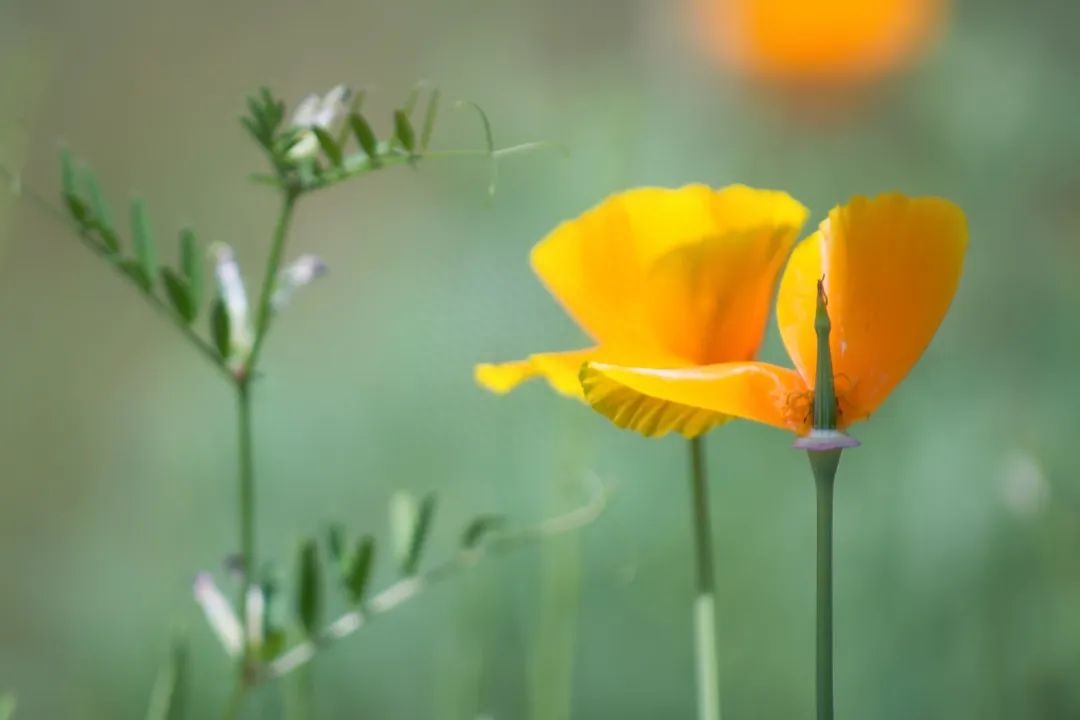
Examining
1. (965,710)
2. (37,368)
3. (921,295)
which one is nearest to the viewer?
(921,295)

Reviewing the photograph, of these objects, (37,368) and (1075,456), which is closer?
(1075,456)

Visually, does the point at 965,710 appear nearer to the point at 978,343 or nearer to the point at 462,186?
the point at 978,343

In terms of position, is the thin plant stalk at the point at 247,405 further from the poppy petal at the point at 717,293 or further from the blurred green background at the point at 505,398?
the blurred green background at the point at 505,398

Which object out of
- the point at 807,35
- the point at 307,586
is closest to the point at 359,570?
the point at 307,586

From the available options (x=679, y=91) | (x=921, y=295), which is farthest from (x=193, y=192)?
(x=921, y=295)

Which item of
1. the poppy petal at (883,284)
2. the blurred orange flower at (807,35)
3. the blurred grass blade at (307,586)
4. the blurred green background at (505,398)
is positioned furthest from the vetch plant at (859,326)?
the blurred orange flower at (807,35)

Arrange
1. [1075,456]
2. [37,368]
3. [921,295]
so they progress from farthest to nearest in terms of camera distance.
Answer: [37,368], [1075,456], [921,295]

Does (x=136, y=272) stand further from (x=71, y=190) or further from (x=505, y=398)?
(x=505, y=398)

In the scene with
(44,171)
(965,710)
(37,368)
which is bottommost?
(965,710)
